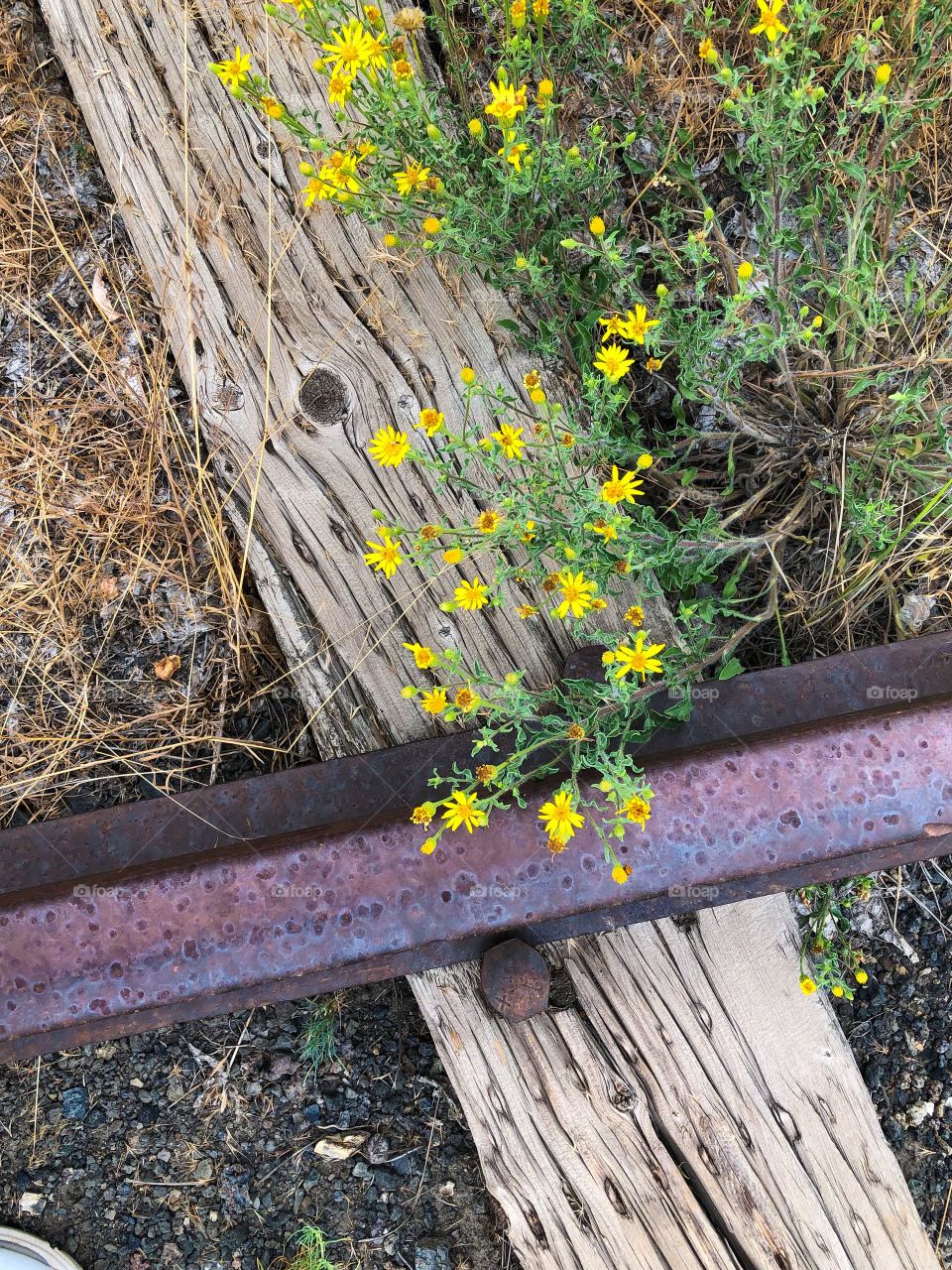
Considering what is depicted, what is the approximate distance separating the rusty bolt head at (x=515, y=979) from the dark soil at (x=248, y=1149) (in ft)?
1.50

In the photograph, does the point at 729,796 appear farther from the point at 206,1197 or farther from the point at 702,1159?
the point at 206,1197

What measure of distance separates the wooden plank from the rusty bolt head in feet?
0.69

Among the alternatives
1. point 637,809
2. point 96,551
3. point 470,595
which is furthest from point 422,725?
point 96,551

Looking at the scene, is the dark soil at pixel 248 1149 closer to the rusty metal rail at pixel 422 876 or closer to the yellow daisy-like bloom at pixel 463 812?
the rusty metal rail at pixel 422 876

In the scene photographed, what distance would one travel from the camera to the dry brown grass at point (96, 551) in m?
2.46

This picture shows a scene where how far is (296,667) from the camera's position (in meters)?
2.32

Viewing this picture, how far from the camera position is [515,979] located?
209 cm

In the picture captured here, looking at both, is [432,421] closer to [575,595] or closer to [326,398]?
[575,595]

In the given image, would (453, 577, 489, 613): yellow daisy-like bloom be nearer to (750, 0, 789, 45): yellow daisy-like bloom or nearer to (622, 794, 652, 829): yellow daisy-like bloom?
(622, 794, 652, 829): yellow daisy-like bloom

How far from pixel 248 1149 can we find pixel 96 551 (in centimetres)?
158

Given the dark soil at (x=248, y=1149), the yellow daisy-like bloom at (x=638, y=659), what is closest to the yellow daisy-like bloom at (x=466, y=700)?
the yellow daisy-like bloom at (x=638, y=659)

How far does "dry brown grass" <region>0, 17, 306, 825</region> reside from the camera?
8.06 feet

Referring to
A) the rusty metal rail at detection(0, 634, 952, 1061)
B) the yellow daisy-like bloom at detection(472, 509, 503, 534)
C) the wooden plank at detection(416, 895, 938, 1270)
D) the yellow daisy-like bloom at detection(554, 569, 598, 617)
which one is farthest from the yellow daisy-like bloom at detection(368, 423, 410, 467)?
the wooden plank at detection(416, 895, 938, 1270)

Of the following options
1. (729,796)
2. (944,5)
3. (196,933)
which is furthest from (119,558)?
(944,5)
